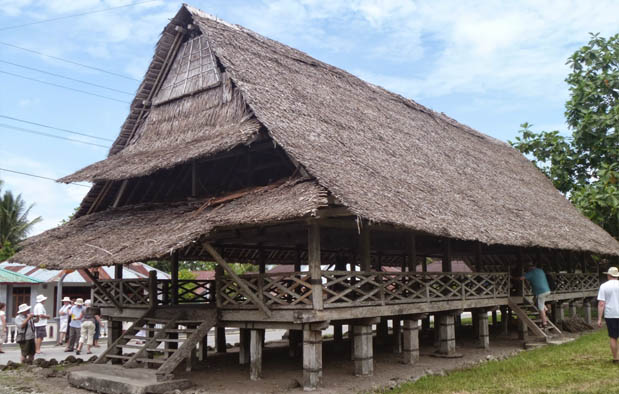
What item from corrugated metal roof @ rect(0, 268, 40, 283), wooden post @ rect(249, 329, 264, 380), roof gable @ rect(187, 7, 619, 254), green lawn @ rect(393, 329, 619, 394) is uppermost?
roof gable @ rect(187, 7, 619, 254)

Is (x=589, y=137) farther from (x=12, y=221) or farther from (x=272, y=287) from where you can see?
(x=12, y=221)

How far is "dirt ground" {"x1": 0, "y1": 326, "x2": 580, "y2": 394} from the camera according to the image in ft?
35.3

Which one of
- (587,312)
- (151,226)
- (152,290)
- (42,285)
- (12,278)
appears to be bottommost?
(587,312)

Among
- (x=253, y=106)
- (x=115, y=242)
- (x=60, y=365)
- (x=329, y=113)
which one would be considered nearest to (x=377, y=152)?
(x=329, y=113)

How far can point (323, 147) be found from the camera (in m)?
12.6

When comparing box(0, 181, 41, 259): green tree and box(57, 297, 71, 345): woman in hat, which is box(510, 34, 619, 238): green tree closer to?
box(57, 297, 71, 345): woman in hat

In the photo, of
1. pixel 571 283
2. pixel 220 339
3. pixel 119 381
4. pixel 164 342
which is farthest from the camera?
pixel 571 283

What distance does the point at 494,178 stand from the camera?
1975 cm

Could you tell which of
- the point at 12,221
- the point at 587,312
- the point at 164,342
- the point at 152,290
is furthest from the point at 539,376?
the point at 12,221

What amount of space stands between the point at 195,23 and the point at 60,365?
29.8ft

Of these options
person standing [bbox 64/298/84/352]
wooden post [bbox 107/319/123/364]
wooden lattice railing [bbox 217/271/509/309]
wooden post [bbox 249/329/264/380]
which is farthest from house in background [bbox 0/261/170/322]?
wooden post [bbox 249/329/264/380]

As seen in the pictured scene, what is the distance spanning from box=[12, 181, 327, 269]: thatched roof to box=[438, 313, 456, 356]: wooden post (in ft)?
18.8

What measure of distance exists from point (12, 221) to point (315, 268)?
35.5 meters

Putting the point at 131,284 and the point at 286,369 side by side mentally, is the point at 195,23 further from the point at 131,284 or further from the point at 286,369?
the point at 286,369
